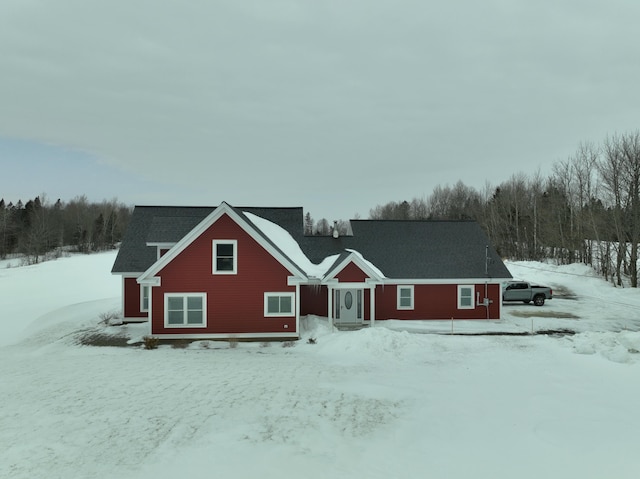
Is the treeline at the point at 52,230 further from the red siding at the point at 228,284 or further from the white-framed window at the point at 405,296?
the white-framed window at the point at 405,296

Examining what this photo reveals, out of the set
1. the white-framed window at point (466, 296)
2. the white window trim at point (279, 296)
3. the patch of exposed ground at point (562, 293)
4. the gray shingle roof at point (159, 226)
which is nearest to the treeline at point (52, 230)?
the gray shingle roof at point (159, 226)

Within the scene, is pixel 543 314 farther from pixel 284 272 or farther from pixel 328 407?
pixel 328 407

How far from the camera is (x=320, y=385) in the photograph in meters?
13.0

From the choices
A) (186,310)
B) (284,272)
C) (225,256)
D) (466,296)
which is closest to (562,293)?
(466,296)

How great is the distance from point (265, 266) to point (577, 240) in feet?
148

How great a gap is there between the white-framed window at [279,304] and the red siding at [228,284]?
0.26 m

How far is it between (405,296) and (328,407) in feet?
46.8

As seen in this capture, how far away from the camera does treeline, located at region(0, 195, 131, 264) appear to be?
253ft

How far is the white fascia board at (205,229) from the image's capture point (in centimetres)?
1934

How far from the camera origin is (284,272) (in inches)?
795

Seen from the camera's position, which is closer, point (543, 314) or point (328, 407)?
point (328, 407)

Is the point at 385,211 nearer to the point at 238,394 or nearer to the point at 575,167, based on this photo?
the point at 575,167

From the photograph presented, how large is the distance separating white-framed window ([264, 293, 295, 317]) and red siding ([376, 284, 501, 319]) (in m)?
6.38

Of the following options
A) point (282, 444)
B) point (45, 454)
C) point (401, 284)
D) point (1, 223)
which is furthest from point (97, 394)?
point (1, 223)
